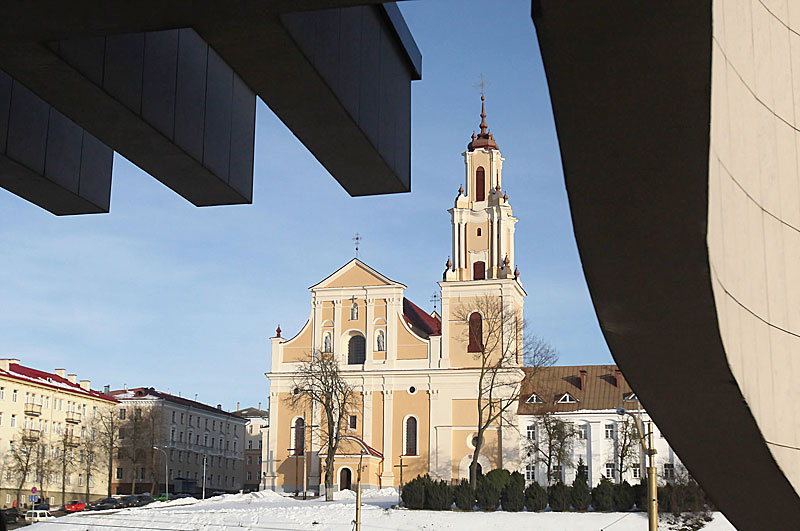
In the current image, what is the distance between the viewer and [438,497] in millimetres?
35812

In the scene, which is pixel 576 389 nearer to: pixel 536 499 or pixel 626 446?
pixel 626 446

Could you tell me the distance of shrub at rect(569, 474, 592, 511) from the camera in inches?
1351

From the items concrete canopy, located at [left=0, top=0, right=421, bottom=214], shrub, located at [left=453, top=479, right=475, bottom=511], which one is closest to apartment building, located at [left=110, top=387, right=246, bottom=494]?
shrub, located at [left=453, top=479, right=475, bottom=511]

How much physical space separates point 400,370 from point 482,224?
1071 centimetres

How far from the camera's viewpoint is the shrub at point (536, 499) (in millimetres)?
34750

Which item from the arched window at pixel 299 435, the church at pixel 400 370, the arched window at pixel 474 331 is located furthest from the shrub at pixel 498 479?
the arched window at pixel 299 435

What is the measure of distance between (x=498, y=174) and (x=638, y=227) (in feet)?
187

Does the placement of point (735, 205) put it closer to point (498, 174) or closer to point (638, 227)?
point (638, 227)

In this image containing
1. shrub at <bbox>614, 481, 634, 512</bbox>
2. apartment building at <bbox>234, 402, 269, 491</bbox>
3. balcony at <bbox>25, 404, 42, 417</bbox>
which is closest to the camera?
shrub at <bbox>614, 481, 634, 512</bbox>

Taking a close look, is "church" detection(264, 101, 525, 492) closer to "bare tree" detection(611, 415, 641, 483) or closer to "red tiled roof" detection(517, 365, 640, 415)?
"red tiled roof" detection(517, 365, 640, 415)

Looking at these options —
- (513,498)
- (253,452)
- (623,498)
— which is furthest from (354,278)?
(253,452)

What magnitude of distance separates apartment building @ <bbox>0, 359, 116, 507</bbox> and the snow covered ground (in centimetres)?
2385

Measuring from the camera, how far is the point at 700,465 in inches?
213

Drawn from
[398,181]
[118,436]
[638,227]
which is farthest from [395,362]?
[638,227]
